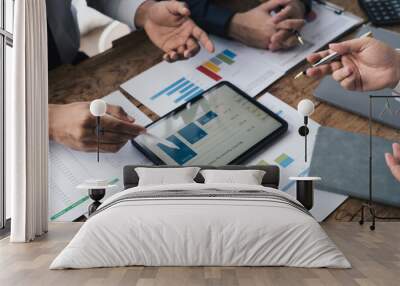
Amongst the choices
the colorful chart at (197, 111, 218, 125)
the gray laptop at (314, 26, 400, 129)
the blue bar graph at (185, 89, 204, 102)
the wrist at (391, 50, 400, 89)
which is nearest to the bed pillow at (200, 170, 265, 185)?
the colorful chart at (197, 111, 218, 125)

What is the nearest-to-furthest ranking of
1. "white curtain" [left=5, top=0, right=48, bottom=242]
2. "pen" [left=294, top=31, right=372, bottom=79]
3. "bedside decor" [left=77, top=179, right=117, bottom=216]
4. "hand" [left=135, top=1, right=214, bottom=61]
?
"white curtain" [left=5, top=0, right=48, bottom=242] < "bedside decor" [left=77, top=179, right=117, bottom=216] < "pen" [left=294, top=31, right=372, bottom=79] < "hand" [left=135, top=1, right=214, bottom=61]

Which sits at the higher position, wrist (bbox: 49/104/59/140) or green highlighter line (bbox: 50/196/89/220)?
wrist (bbox: 49/104/59/140)

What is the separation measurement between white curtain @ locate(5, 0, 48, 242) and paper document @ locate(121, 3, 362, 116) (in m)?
1.17

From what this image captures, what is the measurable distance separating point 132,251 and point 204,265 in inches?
16.7

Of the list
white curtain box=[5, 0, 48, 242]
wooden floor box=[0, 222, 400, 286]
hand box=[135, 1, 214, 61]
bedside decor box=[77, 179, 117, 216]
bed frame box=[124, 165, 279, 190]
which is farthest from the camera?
hand box=[135, 1, 214, 61]

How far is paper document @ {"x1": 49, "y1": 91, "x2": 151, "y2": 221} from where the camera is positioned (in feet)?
16.9

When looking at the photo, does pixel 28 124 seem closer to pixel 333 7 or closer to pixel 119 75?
pixel 119 75

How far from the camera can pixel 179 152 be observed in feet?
16.8

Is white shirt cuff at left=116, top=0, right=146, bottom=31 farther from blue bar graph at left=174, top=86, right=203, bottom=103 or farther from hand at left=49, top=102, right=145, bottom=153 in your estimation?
hand at left=49, top=102, right=145, bottom=153

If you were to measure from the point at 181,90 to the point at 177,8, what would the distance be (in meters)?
0.83

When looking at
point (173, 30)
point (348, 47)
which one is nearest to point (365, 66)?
point (348, 47)

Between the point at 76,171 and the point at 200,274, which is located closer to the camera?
the point at 200,274

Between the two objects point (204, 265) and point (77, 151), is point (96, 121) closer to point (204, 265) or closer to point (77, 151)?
point (77, 151)

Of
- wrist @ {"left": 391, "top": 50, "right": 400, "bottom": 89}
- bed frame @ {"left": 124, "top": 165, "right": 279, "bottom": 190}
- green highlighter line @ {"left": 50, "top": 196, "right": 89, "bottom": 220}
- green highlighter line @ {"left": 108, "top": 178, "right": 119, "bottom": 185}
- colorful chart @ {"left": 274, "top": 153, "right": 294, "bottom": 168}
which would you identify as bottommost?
green highlighter line @ {"left": 50, "top": 196, "right": 89, "bottom": 220}
